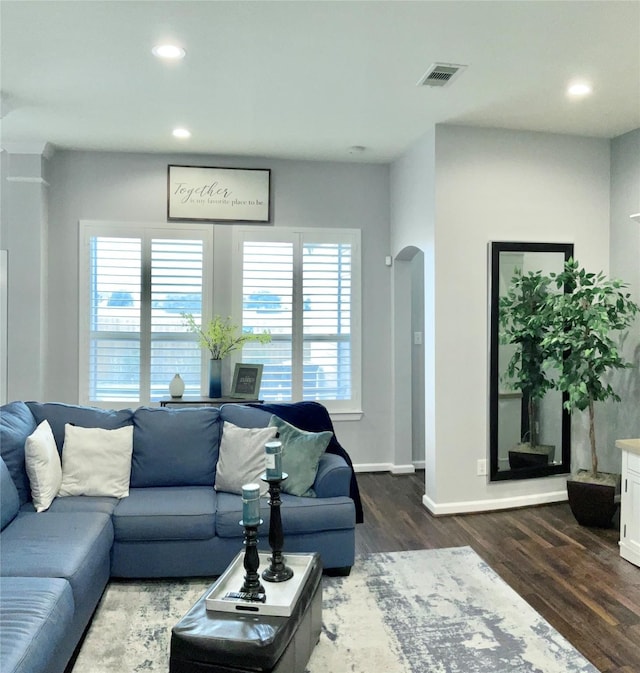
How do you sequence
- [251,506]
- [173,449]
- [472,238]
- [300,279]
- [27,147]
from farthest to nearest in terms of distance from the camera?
[300,279] < [27,147] < [472,238] < [173,449] < [251,506]

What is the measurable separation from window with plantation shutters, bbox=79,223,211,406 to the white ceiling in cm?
85

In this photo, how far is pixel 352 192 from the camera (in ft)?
17.3

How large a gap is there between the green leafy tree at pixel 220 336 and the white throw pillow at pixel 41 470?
6.43 feet

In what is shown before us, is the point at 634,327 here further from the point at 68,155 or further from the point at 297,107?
the point at 68,155

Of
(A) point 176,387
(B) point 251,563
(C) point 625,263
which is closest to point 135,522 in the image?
(B) point 251,563

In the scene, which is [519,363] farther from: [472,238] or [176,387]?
[176,387]

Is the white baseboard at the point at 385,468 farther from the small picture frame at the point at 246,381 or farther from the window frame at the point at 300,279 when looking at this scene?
the small picture frame at the point at 246,381

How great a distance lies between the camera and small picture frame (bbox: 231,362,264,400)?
15.9ft

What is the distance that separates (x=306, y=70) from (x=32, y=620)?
2.95m

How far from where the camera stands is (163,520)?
2.95 metres

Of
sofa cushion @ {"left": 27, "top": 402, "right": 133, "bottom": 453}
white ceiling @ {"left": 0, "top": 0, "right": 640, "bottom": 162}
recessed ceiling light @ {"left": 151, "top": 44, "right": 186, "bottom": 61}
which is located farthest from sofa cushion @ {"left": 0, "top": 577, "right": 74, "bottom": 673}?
recessed ceiling light @ {"left": 151, "top": 44, "right": 186, "bottom": 61}

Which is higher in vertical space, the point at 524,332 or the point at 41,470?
the point at 524,332

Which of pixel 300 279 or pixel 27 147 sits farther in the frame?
pixel 300 279

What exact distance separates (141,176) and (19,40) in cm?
209
